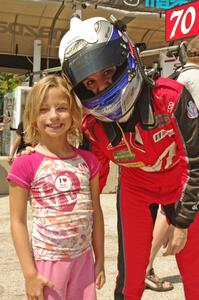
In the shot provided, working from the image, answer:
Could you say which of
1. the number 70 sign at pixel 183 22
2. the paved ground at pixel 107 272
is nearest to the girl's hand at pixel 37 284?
the paved ground at pixel 107 272

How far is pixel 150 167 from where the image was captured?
8.14 ft

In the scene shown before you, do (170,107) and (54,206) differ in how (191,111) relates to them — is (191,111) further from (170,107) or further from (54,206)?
(54,206)

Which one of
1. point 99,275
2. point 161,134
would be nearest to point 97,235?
point 99,275

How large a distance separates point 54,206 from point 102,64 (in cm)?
65

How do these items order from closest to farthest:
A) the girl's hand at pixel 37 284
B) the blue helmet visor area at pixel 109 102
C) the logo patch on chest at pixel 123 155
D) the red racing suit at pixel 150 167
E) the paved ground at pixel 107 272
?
the girl's hand at pixel 37 284 → the blue helmet visor area at pixel 109 102 → the red racing suit at pixel 150 167 → the logo patch on chest at pixel 123 155 → the paved ground at pixel 107 272

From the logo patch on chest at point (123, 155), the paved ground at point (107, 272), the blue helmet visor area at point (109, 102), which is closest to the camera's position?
the blue helmet visor area at point (109, 102)

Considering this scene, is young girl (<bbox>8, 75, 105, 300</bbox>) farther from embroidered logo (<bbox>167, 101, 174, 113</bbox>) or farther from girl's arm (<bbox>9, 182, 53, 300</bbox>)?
embroidered logo (<bbox>167, 101, 174, 113</bbox>)

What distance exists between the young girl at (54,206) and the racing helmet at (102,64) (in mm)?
84

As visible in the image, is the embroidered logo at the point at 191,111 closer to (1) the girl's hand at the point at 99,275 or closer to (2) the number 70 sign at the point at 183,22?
(1) the girl's hand at the point at 99,275

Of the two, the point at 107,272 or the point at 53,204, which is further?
the point at 107,272

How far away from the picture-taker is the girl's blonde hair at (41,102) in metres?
2.10

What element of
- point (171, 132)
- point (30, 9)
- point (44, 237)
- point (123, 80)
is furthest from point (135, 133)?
point (30, 9)

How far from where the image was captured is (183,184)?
224cm

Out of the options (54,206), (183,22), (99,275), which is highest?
(183,22)
